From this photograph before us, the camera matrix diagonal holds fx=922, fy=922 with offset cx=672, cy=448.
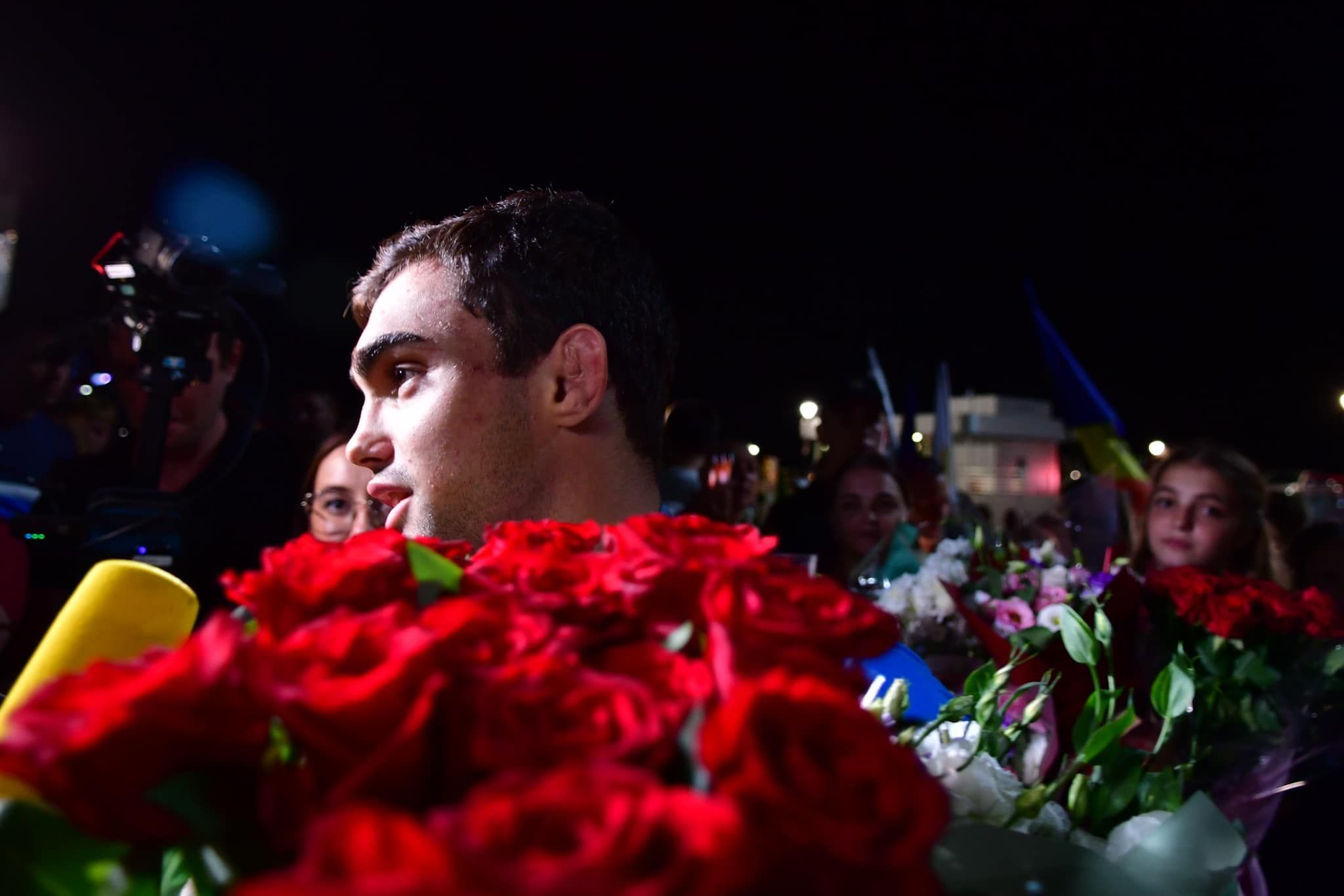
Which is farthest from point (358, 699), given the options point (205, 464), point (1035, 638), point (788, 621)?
point (205, 464)

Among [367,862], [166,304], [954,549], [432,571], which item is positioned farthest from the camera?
[954,549]

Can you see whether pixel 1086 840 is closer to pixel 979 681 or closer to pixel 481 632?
pixel 979 681

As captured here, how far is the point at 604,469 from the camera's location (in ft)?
6.10

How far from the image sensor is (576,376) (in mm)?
1855

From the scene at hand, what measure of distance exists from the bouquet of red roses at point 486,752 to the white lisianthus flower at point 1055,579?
3142 mm

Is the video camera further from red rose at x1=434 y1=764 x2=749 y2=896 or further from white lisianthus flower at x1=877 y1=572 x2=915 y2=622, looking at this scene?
red rose at x1=434 y1=764 x2=749 y2=896

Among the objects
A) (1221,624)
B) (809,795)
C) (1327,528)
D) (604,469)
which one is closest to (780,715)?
(809,795)

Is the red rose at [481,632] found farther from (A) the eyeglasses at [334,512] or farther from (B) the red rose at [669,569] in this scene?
(A) the eyeglasses at [334,512]

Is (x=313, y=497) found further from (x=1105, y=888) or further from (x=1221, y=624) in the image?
(x=1105, y=888)

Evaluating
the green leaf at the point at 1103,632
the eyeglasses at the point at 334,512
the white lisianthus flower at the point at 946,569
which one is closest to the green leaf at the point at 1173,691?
the green leaf at the point at 1103,632

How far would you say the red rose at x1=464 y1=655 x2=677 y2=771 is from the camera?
566mm

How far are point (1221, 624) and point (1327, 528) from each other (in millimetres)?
3698

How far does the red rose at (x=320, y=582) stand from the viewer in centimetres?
74

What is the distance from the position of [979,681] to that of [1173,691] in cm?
26
